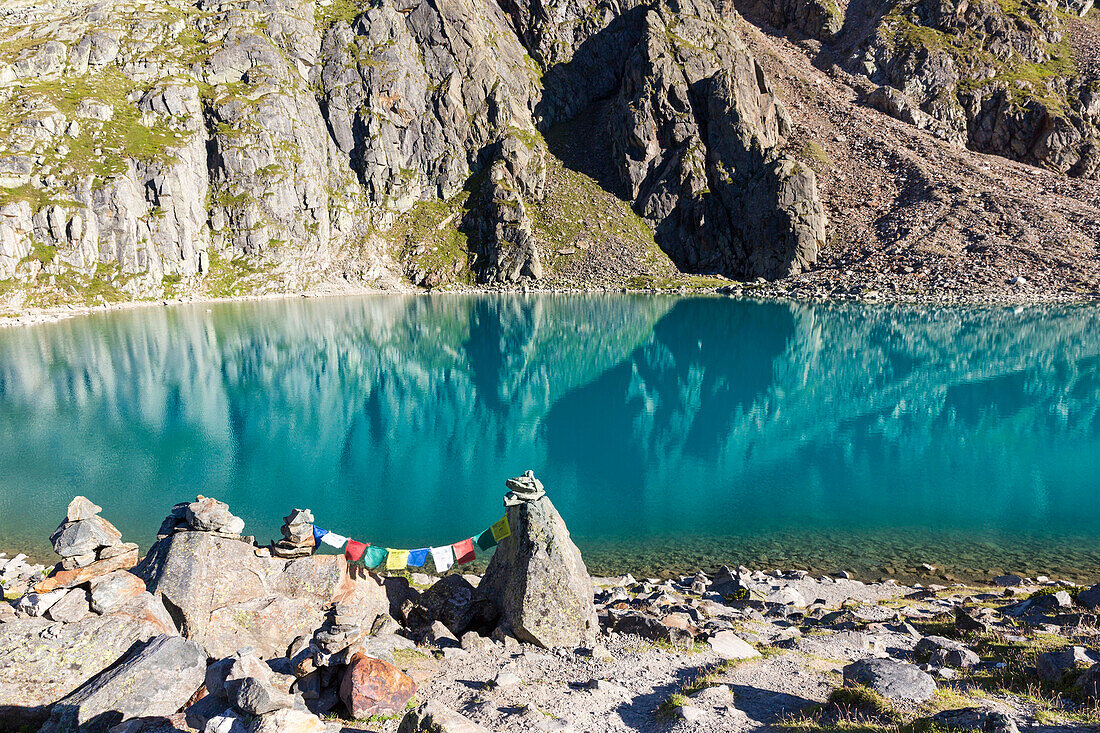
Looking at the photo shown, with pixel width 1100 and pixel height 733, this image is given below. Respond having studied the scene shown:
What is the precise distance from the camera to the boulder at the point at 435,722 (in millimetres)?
8344

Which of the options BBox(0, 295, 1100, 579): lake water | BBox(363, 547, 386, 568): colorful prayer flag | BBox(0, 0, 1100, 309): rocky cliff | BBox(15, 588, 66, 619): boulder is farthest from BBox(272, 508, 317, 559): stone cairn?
BBox(0, 0, 1100, 309): rocky cliff

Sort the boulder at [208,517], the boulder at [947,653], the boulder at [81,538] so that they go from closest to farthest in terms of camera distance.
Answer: the boulder at [947,653]
the boulder at [81,538]
the boulder at [208,517]

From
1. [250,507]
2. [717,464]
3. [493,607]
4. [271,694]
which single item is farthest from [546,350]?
[271,694]

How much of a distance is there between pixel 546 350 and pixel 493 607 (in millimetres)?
46929

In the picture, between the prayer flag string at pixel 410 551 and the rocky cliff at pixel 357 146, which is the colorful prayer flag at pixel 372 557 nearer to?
the prayer flag string at pixel 410 551

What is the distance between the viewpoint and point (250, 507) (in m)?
25.0

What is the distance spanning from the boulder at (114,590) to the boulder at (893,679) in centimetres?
1360

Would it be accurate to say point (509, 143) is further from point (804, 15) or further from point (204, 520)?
point (204, 520)

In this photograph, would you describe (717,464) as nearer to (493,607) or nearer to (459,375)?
(493,607)

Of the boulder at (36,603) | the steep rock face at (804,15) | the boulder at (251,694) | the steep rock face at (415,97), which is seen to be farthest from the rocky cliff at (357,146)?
the boulder at (251,694)

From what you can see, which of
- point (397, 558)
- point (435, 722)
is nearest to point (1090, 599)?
point (435, 722)

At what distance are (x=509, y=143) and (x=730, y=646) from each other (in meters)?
135

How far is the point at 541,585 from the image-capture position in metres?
13.1

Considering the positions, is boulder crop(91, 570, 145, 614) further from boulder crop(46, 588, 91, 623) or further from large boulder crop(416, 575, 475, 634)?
large boulder crop(416, 575, 475, 634)
